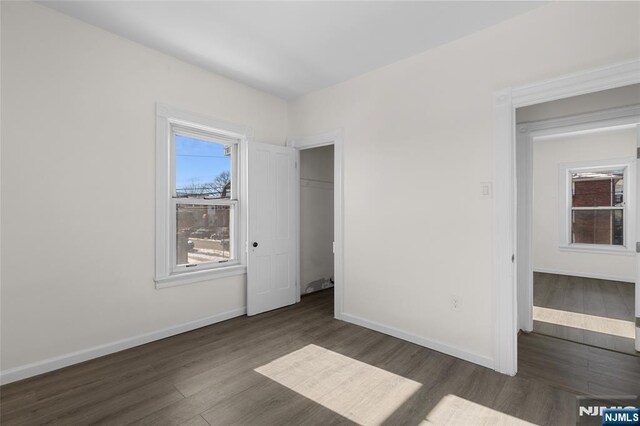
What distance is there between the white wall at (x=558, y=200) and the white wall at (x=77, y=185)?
22.9ft

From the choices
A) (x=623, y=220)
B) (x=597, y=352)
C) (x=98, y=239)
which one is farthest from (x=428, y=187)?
(x=623, y=220)

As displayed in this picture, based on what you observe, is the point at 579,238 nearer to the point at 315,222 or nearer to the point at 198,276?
the point at 315,222

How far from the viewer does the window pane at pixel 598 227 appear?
19.2 feet

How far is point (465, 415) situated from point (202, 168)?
3.43 metres

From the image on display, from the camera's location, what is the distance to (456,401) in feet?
6.91

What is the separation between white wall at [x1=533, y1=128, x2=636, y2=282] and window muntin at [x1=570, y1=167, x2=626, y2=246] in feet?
0.95

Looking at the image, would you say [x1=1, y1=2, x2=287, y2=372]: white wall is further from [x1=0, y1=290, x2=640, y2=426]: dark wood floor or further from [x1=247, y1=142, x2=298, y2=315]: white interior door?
[x1=247, y1=142, x2=298, y2=315]: white interior door

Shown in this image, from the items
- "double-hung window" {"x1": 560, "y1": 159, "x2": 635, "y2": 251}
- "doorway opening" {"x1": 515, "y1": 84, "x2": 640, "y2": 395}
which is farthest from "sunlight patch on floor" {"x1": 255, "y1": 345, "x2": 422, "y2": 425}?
"double-hung window" {"x1": 560, "y1": 159, "x2": 635, "y2": 251}

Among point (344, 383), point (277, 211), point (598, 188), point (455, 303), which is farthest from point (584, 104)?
point (598, 188)

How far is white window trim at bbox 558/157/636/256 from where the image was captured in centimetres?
558

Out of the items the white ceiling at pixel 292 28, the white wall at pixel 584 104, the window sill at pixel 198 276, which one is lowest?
the window sill at pixel 198 276

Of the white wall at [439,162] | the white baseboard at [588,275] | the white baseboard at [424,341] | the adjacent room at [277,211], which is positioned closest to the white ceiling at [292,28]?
the adjacent room at [277,211]

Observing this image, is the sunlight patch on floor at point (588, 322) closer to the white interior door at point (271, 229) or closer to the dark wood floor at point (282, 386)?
the dark wood floor at point (282, 386)

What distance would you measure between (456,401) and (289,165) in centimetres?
326
